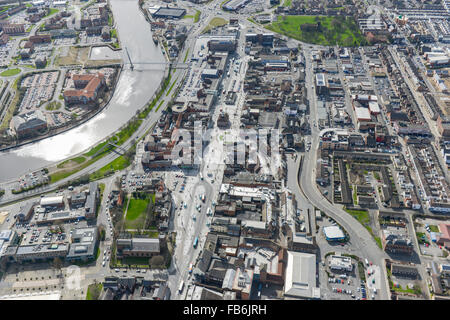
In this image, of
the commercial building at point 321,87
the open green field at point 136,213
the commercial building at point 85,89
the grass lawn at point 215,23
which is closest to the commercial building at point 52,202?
the open green field at point 136,213

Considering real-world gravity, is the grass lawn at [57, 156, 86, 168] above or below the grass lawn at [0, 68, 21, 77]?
below

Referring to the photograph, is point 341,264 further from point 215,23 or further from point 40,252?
point 215,23

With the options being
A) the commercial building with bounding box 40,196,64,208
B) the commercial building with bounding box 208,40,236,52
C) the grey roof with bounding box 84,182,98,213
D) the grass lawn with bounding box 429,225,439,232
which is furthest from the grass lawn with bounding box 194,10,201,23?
the grass lawn with bounding box 429,225,439,232

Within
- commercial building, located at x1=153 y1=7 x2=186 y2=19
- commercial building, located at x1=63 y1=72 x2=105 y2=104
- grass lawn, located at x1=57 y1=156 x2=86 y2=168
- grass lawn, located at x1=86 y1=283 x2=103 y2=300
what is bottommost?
grass lawn, located at x1=57 y1=156 x2=86 y2=168

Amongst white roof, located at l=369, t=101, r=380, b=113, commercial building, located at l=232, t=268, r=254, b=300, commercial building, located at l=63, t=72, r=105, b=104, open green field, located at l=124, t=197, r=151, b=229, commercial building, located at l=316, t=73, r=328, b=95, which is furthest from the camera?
commercial building, located at l=63, t=72, r=105, b=104

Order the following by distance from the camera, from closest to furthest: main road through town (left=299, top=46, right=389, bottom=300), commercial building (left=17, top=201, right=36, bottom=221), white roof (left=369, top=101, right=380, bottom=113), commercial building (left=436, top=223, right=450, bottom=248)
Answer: main road through town (left=299, top=46, right=389, bottom=300) → commercial building (left=436, top=223, right=450, bottom=248) → commercial building (left=17, top=201, right=36, bottom=221) → white roof (left=369, top=101, right=380, bottom=113)

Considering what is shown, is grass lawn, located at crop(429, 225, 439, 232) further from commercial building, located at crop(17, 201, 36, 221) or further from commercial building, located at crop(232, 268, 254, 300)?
commercial building, located at crop(17, 201, 36, 221)
